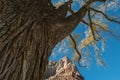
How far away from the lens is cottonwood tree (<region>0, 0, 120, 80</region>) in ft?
11.1

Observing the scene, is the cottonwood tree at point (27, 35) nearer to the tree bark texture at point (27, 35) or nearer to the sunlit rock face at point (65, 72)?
the tree bark texture at point (27, 35)

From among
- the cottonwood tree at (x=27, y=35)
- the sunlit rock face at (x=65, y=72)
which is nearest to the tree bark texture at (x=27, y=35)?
the cottonwood tree at (x=27, y=35)

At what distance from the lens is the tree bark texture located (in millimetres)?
3375

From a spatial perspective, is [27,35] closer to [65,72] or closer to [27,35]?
[27,35]

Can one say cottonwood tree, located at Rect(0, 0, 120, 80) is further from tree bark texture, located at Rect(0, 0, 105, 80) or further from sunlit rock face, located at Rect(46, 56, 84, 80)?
sunlit rock face, located at Rect(46, 56, 84, 80)

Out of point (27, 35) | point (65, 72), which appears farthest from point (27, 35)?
point (65, 72)

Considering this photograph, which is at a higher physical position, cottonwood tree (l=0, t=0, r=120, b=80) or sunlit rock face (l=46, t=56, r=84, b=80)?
sunlit rock face (l=46, t=56, r=84, b=80)

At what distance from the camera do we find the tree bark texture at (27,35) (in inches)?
133

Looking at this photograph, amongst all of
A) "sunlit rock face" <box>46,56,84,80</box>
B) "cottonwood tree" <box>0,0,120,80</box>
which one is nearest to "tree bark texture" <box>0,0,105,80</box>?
"cottonwood tree" <box>0,0,120,80</box>

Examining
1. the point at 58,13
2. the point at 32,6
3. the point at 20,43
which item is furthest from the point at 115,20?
the point at 20,43

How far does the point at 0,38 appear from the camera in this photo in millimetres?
3496

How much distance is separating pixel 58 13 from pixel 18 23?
2.56ft

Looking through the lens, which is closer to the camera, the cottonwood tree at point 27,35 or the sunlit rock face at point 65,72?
the cottonwood tree at point 27,35

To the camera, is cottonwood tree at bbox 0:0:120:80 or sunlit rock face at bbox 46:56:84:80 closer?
cottonwood tree at bbox 0:0:120:80
